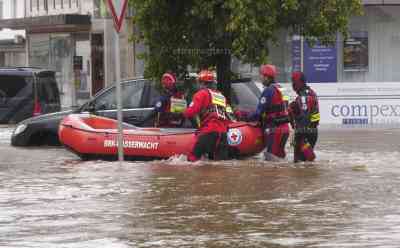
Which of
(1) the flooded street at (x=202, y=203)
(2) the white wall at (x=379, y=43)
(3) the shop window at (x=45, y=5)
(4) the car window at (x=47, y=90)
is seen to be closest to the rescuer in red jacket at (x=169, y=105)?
(1) the flooded street at (x=202, y=203)

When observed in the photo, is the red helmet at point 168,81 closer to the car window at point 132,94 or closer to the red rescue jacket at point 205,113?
the red rescue jacket at point 205,113

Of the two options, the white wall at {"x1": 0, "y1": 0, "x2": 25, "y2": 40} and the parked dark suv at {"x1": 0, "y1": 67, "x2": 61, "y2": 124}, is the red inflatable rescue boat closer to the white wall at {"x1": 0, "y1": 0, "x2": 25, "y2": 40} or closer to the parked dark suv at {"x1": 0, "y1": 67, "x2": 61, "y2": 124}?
the parked dark suv at {"x1": 0, "y1": 67, "x2": 61, "y2": 124}

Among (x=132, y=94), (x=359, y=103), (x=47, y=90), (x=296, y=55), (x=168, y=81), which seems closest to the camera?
(x=168, y=81)

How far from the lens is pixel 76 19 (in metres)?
40.6

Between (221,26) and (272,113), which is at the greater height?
(221,26)

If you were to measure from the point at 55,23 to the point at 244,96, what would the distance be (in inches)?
837

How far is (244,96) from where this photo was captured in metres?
20.7

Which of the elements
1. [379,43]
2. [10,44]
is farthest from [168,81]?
[10,44]

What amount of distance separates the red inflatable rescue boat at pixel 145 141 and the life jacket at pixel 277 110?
1.31 feet

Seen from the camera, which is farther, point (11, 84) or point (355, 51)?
point (355, 51)

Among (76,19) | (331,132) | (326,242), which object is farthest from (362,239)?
(76,19)

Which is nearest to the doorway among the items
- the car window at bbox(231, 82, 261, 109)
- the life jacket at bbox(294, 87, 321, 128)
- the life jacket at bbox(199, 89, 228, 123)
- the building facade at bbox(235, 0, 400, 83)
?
the building facade at bbox(235, 0, 400, 83)

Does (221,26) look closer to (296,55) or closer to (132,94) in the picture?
(132,94)

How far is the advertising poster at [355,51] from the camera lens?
3478cm
